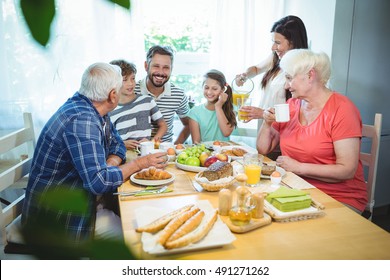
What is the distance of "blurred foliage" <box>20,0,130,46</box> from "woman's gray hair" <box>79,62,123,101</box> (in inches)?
51.4

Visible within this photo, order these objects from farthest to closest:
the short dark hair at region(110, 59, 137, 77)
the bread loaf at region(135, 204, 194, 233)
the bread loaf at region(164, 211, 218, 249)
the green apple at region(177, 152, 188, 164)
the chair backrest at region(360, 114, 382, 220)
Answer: the short dark hair at region(110, 59, 137, 77) < the chair backrest at region(360, 114, 382, 220) < the green apple at region(177, 152, 188, 164) < the bread loaf at region(135, 204, 194, 233) < the bread loaf at region(164, 211, 218, 249)

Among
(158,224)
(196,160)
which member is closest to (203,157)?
(196,160)

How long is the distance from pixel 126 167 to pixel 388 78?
241cm

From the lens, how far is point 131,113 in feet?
7.47

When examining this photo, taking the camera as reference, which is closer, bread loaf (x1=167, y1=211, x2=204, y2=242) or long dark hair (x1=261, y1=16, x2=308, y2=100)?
bread loaf (x1=167, y1=211, x2=204, y2=242)

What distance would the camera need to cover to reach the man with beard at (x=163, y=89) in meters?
2.43

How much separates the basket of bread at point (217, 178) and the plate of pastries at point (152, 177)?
14 centimetres

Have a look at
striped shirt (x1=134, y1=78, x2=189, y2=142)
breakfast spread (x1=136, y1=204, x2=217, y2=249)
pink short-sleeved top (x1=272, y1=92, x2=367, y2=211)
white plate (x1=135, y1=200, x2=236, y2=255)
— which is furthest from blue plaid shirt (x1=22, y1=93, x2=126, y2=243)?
striped shirt (x1=134, y1=78, x2=189, y2=142)

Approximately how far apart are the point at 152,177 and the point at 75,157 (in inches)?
12.7

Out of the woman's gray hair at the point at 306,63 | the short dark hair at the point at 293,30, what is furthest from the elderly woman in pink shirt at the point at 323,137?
the short dark hair at the point at 293,30

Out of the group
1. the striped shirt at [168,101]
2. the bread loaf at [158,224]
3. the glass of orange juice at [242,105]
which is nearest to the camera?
the bread loaf at [158,224]

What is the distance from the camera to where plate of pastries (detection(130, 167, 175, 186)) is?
137 centimetres

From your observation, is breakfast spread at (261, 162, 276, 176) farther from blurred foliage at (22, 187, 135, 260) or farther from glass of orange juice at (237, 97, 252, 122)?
blurred foliage at (22, 187, 135, 260)

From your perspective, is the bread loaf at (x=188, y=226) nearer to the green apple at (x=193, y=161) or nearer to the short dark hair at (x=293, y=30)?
the green apple at (x=193, y=161)
